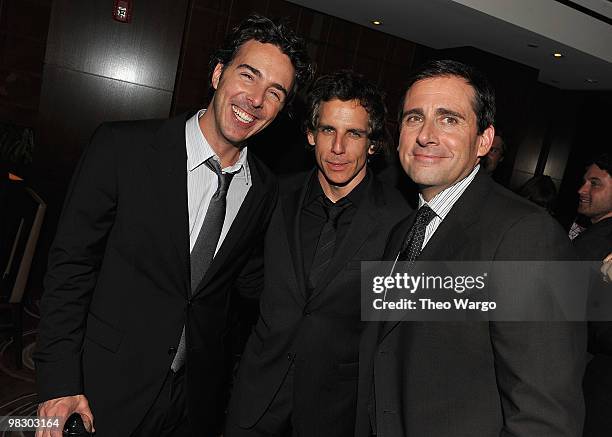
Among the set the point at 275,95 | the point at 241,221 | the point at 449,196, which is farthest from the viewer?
the point at 275,95

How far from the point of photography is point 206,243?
1760 mm

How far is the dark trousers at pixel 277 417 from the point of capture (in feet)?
6.79

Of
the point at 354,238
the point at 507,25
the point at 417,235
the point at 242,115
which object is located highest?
the point at 507,25

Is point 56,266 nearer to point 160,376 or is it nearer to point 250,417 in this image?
point 160,376

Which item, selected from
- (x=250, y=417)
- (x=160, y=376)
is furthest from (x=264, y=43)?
(x=250, y=417)

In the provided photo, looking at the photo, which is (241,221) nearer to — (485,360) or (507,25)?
(485,360)

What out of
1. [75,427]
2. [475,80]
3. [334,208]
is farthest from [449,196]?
[75,427]

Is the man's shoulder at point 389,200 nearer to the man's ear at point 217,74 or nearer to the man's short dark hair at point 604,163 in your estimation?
the man's ear at point 217,74

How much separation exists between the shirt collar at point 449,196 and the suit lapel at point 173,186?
0.79 m

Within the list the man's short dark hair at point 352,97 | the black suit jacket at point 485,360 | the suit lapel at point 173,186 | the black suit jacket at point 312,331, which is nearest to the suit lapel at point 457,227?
the black suit jacket at point 485,360

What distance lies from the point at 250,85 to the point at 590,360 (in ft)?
6.21

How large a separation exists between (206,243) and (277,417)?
2.60 feet

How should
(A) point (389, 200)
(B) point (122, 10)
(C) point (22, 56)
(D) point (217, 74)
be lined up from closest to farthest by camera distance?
(D) point (217, 74), (A) point (389, 200), (C) point (22, 56), (B) point (122, 10)

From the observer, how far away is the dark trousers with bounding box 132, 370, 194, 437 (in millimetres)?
1733
